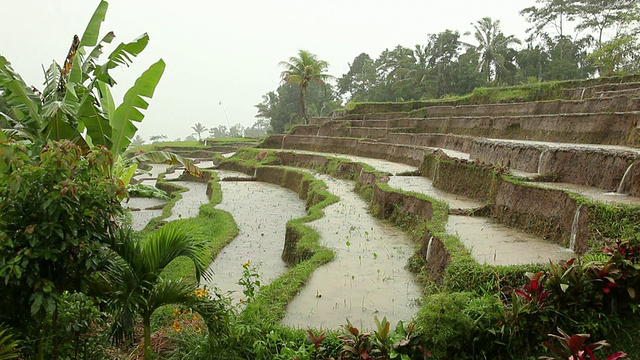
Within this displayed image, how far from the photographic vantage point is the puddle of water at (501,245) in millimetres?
5965

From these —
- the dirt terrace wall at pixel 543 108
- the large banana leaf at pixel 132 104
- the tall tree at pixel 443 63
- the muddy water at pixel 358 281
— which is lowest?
the muddy water at pixel 358 281

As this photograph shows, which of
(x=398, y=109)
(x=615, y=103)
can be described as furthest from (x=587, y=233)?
(x=398, y=109)

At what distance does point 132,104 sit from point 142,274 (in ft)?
10.1

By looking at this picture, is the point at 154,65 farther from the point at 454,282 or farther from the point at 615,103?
the point at 615,103

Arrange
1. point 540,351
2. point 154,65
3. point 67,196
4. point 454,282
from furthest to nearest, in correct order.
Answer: point 154,65 < point 454,282 < point 540,351 < point 67,196

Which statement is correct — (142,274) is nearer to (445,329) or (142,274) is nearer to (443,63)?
(445,329)

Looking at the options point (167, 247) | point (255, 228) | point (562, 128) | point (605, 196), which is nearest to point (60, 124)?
point (167, 247)

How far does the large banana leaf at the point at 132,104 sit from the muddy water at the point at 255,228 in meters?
2.60

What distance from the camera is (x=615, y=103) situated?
13352mm

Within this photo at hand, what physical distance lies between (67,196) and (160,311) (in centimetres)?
304

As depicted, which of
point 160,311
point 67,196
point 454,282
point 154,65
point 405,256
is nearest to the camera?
point 67,196

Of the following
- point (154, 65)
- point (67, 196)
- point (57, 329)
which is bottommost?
point (57, 329)

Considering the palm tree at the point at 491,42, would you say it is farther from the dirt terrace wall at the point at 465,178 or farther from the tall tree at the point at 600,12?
the dirt terrace wall at the point at 465,178

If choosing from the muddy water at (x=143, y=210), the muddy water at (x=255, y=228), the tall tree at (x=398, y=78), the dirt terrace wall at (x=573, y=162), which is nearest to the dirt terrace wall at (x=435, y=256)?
the muddy water at (x=255, y=228)
